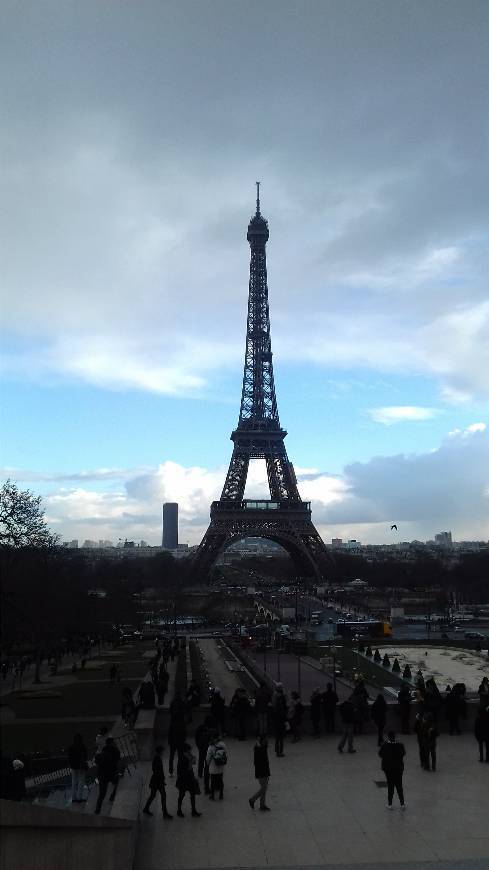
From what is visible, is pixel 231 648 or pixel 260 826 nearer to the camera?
pixel 260 826

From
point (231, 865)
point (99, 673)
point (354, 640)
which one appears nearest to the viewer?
point (231, 865)

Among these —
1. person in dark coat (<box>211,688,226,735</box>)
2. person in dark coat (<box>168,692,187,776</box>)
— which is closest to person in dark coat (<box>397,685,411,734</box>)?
person in dark coat (<box>211,688,226,735</box>)

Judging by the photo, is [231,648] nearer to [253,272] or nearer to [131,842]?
[131,842]

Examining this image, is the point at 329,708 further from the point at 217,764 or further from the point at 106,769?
the point at 106,769

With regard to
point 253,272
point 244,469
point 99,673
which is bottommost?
point 99,673

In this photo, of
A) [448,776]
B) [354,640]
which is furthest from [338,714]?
[354,640]

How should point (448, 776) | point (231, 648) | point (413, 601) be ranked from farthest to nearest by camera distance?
point (413, 601) < point (231, 648) < point (448, 776)
